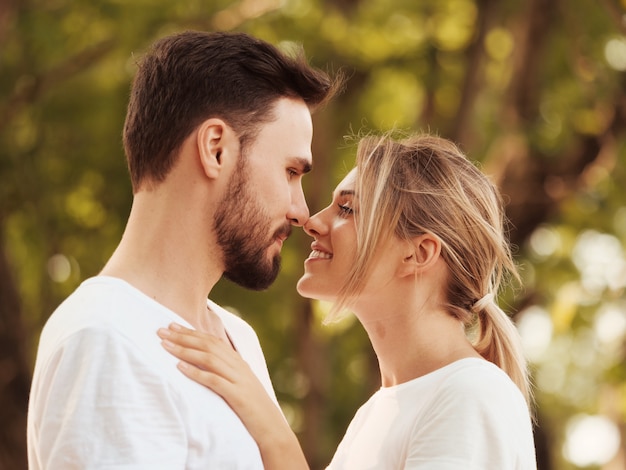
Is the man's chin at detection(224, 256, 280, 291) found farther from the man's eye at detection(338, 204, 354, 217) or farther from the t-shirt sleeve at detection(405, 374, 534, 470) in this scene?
the t-shirt sleeve at detection(405, 374, 534, 470)

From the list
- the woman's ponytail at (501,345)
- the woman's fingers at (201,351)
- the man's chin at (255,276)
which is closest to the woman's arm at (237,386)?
the woman's fingers at (201,351)

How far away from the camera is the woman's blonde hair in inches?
129

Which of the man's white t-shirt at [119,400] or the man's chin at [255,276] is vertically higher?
the man's chin at [255,276]

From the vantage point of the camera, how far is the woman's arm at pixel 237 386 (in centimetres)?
270

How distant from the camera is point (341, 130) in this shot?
34.2 ft

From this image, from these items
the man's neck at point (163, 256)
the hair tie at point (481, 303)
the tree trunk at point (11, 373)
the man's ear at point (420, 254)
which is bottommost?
the tree trunk at point (11, 373)

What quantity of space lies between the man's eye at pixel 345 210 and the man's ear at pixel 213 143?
0.66 meters

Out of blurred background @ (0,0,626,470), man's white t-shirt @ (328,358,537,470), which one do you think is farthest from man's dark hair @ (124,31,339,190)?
blurred background @ (0,0,626,470)

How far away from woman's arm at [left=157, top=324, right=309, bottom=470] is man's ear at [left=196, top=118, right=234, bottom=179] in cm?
44

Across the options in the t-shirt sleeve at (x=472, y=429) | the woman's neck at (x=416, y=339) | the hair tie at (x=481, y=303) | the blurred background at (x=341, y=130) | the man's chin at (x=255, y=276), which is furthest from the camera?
the blurred background at (x=341, y=130)

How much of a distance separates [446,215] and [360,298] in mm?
378

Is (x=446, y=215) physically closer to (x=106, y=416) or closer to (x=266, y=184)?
(x=266, y=184)

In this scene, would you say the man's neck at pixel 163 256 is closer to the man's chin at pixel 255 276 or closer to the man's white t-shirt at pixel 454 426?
the man's chin at pixel 255 276

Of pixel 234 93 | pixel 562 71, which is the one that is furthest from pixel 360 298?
pixel 562 71
